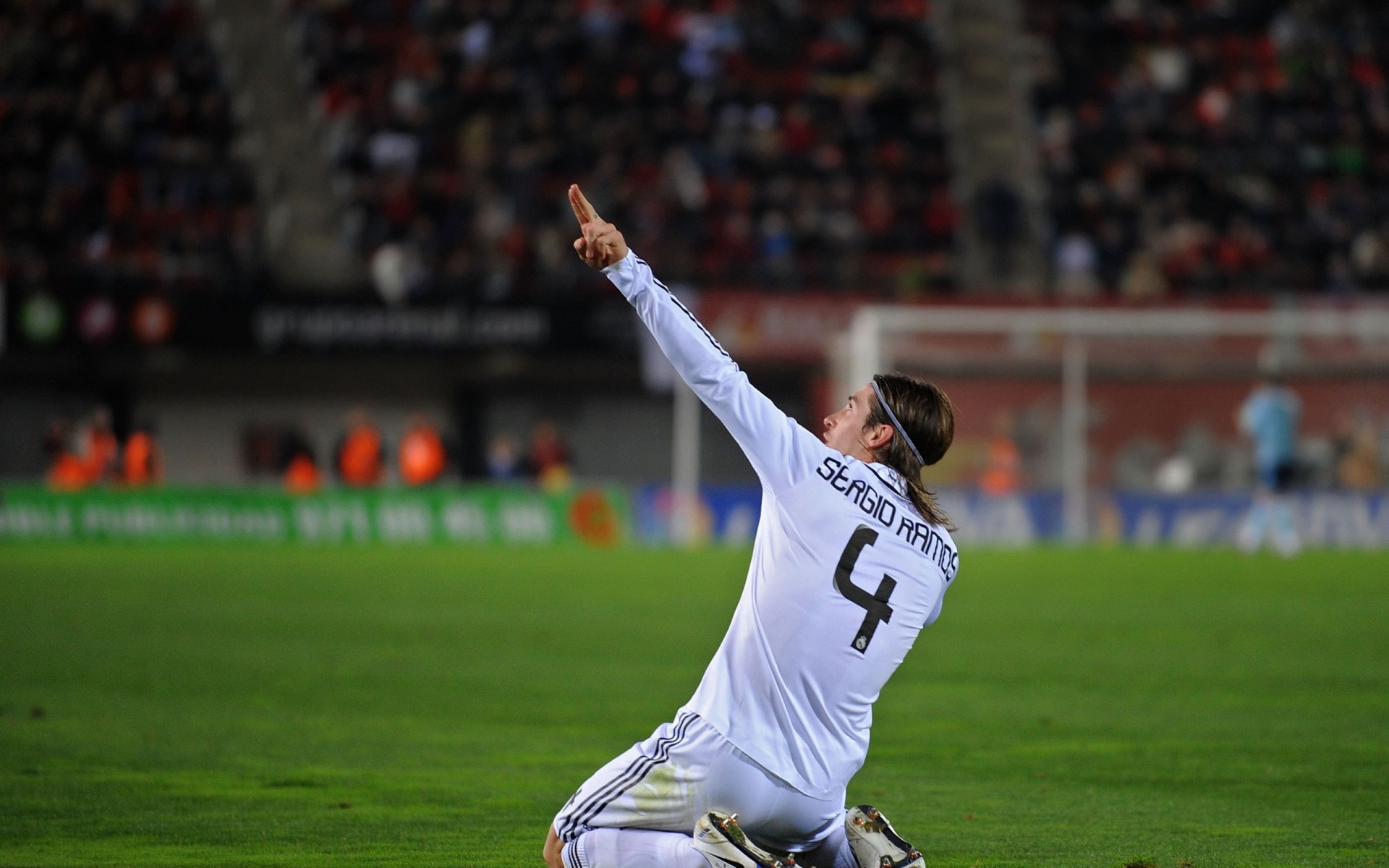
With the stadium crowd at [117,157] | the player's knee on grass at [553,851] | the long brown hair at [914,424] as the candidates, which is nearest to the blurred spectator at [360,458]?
the stadium crowd at [117,157]

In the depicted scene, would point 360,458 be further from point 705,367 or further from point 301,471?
point 705,367

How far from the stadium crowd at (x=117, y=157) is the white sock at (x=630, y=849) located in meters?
24.4

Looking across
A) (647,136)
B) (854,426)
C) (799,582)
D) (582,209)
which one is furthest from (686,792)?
(647,136)

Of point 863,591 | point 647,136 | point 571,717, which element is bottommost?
point 571,717

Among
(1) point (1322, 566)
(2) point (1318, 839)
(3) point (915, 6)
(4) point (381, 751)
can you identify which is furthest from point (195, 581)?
(3) point (915, 6)

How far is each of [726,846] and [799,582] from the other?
2.33 feet

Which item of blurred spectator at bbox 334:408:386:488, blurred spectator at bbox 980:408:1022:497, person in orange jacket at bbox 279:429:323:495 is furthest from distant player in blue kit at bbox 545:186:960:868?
person in orange jacket at bbox 279:429:323:495

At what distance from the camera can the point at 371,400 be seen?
3155 centimetres

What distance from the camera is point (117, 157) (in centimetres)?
2998

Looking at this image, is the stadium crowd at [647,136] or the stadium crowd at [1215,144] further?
the stadium crowd at [647,136]

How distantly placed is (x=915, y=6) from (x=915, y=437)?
2953cm

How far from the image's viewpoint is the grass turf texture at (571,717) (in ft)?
20.7

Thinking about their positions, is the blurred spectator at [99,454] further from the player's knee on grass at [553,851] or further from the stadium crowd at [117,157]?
the player's knee on grass at [553,851]

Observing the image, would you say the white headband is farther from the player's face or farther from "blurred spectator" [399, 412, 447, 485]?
"blurred spectator" [399, 412, 447, 485]
